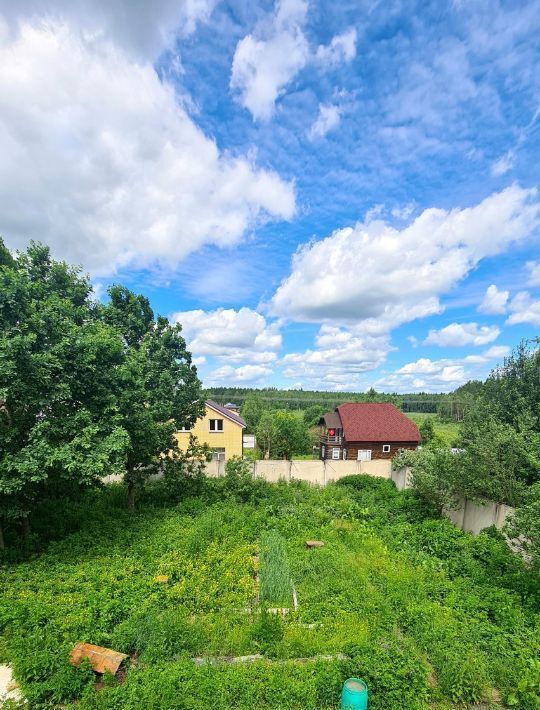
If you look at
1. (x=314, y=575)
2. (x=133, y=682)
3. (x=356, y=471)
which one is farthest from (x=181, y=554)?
(x=356, y=471)

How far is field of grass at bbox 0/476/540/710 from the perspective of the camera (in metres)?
5.06

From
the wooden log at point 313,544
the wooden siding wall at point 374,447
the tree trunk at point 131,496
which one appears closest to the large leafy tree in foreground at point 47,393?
the tree trunk at point 131,496

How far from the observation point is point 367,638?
240 inches

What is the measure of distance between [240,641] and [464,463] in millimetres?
8196

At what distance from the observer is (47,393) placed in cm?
868

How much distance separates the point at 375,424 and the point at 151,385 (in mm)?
20470

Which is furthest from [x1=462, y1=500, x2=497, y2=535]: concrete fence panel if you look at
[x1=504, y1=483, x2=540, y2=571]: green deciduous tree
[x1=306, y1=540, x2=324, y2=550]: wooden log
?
[x1=306, y1=540, x2=324, y2=550]: wooden log

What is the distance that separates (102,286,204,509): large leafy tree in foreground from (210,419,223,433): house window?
10146mm

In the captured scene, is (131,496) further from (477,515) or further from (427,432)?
(427,432)

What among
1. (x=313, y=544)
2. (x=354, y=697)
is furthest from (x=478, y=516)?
(x=354, y=697)

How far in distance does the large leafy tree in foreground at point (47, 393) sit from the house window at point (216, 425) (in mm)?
14685

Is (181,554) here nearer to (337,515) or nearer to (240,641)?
(240,641)

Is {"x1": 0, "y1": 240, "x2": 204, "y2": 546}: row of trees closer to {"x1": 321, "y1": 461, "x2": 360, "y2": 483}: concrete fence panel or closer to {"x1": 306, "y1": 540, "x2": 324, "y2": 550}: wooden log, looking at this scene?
{"x1": 306, "y1": 540, "x2": 324, "y2": 550}: wooden log

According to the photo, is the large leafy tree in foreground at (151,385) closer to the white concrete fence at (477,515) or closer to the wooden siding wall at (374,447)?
the white concrete fence at (477,515)
